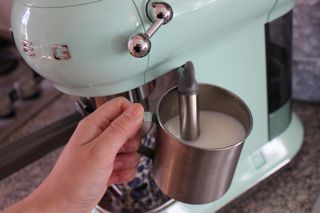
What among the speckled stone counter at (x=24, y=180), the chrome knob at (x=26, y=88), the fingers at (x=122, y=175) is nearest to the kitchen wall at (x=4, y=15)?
the chrome knob at (x=26, y=88)

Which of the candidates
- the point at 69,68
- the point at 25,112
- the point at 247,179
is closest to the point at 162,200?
the point at 247,179

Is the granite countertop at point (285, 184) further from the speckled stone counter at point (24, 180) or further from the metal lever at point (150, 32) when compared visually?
the metal lever at point (150, 32)

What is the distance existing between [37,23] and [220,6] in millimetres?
166

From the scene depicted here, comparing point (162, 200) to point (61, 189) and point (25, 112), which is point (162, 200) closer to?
point (61, 189)

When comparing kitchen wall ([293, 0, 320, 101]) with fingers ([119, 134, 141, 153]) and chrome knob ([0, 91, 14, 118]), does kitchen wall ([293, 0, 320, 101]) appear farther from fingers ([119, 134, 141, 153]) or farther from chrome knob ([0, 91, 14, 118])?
chrome knob ([0, 91, 14, 118])

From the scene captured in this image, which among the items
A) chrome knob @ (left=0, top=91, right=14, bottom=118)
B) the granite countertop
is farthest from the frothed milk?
chrome knob @ (left=0, top=91, right=14, bottom=118)

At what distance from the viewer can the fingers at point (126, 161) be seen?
0.44m

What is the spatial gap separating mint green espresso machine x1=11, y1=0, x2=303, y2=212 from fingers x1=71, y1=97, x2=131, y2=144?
0.07ft

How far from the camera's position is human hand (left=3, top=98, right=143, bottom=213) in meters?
0.37

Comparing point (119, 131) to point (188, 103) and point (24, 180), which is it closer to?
point (188, 103)

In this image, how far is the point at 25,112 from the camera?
77 cm

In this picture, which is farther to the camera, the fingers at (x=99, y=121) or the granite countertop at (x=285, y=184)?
the granite countertop at (x=285, y=184)

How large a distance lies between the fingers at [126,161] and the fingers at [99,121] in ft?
0.19

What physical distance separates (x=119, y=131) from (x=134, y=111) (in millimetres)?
22
